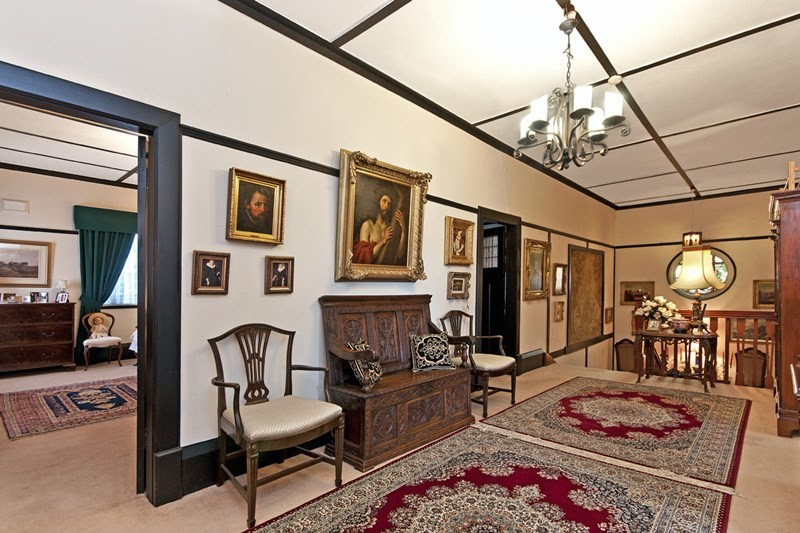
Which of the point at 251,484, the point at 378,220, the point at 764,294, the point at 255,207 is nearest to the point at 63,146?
the point at 255,207

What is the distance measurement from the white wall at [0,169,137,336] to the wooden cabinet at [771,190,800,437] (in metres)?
8.90

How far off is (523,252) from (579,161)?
2914 millimetres

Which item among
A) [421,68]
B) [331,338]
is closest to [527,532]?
[331,338]

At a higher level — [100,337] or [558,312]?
[558,312]

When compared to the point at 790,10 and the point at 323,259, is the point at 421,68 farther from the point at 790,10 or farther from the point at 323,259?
the point at 790,10

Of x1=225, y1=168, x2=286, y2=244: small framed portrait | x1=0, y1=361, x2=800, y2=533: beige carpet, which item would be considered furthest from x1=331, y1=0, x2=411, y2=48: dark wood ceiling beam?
x1=0, y1=361, x2=800, y2=533: beige carpet

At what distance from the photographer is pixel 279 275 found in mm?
3096

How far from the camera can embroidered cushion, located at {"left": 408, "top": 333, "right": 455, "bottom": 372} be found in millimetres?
3781

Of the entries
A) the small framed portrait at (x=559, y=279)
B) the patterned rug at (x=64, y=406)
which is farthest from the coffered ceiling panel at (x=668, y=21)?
the patterned rug at (x=64, y=406)

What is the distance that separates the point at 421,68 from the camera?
12.3 ft

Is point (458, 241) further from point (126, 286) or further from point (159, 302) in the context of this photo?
point (126, 286)

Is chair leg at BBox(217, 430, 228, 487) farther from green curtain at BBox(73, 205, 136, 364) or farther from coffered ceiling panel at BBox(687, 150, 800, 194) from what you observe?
coffered ceiling panel at BBox(687, 150, 800, 194)

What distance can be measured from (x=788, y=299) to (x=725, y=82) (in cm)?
206

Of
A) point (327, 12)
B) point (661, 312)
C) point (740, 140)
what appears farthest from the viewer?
point (661, 312)
